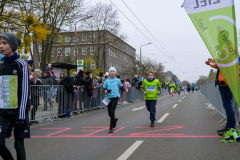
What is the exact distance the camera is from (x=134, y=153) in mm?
5078

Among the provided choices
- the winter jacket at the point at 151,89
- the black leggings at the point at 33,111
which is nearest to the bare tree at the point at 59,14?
the black leggings at the point at 33,111

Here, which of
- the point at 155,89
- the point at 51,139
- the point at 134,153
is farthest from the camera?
the point at 155,89

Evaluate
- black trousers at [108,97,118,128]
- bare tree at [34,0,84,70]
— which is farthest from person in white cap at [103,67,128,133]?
bare tree at [34,0,84,70]

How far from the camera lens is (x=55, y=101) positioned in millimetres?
10836

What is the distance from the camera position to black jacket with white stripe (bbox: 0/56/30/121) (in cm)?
333

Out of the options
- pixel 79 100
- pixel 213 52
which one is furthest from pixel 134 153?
pixel 79 100

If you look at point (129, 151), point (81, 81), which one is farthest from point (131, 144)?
point (81, 81)

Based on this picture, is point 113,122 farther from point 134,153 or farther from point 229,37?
point 229,37

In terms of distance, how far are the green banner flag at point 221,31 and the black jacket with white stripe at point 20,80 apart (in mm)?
3484

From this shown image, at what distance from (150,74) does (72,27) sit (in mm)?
20670

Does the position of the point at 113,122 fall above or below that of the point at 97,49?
below

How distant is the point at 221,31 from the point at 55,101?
23.7 feet

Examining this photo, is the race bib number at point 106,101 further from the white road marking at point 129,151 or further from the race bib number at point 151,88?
the white road marking at point 129,151

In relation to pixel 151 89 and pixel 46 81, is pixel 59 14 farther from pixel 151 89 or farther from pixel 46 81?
pixel 151 89
